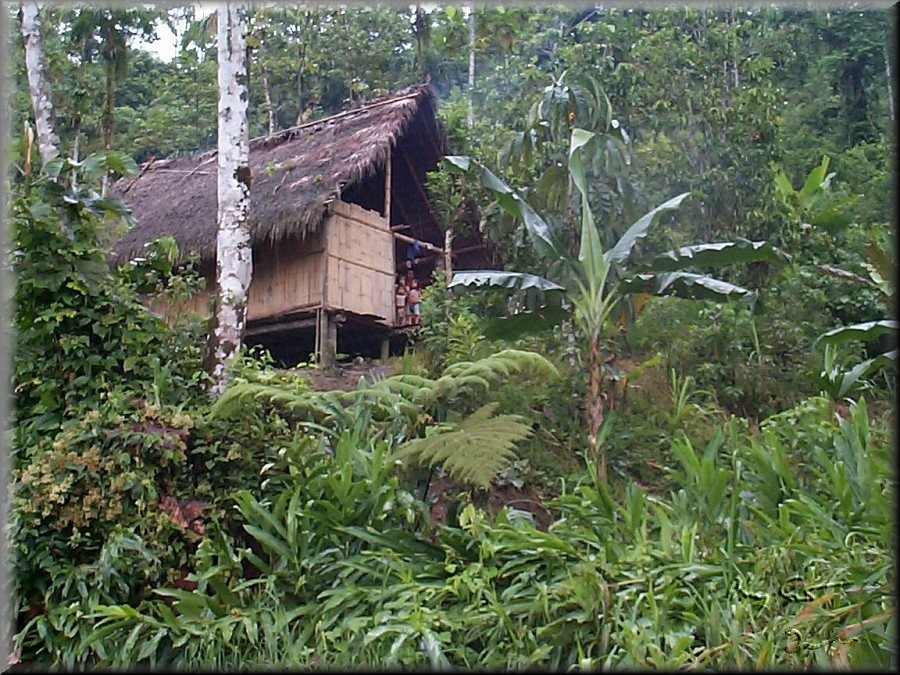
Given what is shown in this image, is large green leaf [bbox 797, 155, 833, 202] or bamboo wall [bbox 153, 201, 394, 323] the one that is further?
bamboo wall [bbox 153, 201, 394, 323]

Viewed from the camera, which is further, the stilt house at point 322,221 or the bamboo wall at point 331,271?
A: the bamboo wall at point 331,271

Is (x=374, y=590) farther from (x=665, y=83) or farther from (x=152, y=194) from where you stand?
(x=152, y=194)

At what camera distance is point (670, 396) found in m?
6.68

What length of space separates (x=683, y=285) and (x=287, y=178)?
5.32 metres

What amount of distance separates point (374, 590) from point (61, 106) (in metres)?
10.2

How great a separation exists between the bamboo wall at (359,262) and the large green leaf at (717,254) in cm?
458

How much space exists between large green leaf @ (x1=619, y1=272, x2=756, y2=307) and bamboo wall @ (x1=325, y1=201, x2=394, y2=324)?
450 centimetres

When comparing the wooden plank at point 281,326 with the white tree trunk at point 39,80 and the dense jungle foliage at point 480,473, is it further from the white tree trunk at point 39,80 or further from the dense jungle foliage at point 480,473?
the white tree trunk at point 39,80

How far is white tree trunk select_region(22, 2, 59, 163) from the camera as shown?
803 centimetres

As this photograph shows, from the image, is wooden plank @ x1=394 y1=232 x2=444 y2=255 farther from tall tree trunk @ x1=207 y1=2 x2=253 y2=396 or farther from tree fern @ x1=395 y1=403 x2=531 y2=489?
tree fern @ x1=395 y1=403 x2=531 y2=489

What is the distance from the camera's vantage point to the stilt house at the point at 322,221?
8742mm

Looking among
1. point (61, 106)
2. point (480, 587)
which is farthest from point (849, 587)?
point (61, 106)

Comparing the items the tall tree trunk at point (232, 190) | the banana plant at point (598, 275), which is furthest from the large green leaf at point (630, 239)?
the tall tree trunk at point (232, 190)

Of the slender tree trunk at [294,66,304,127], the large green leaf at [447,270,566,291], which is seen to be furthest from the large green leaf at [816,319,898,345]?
the slender tree trunk at [294,66,304,127]
